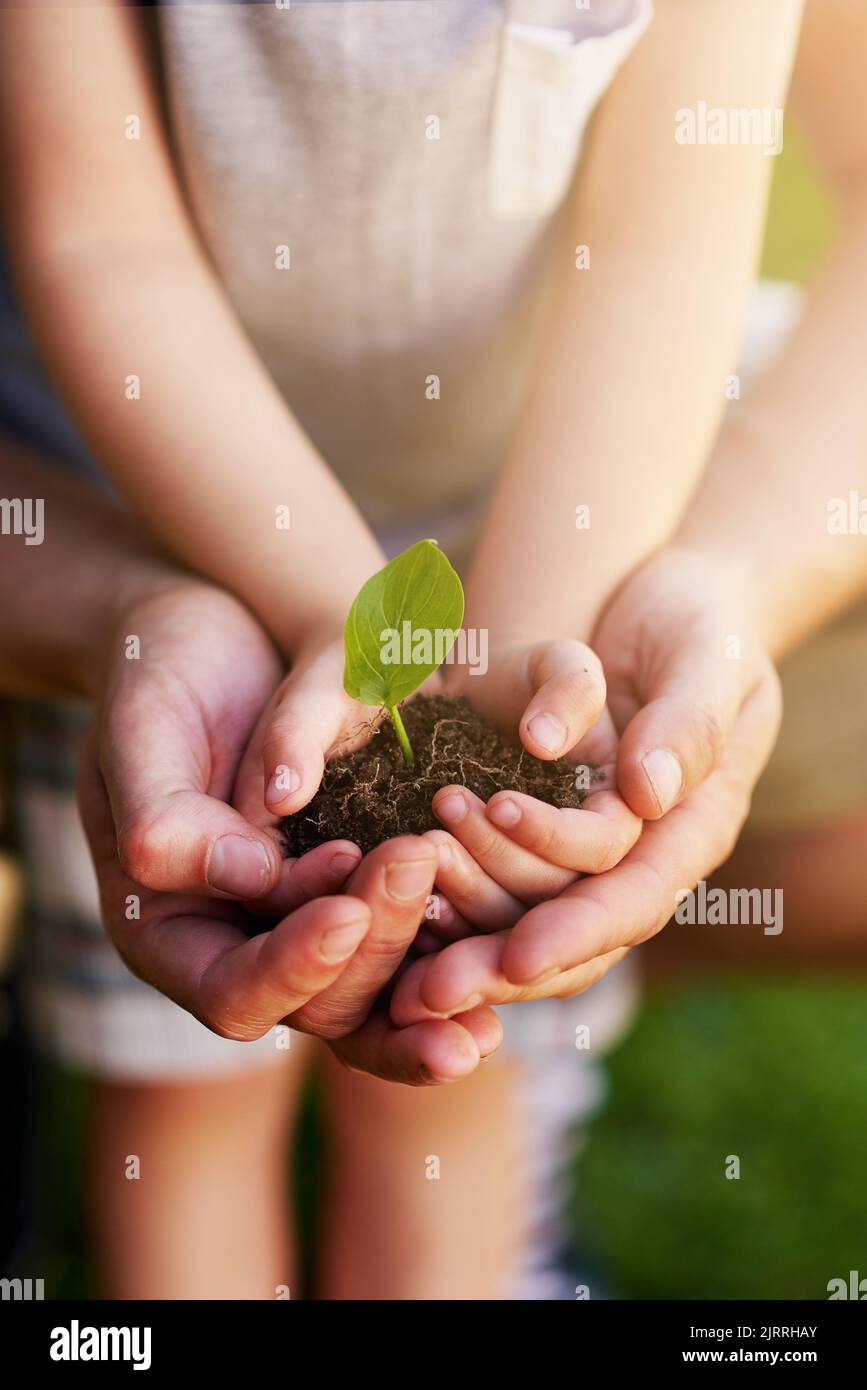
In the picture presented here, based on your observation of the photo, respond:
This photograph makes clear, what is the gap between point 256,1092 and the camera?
0.94m

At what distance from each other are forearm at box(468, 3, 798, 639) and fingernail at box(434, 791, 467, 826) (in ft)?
0.65

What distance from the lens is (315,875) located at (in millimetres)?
488

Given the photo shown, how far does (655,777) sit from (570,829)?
2.1 inches

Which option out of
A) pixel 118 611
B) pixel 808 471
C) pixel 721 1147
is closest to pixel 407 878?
pixel 118 611

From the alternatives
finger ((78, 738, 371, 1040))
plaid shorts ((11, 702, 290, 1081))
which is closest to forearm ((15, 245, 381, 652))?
finger ((78, 738, 371, 1040))

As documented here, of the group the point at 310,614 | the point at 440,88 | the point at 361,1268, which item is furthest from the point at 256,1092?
the point at 440,88

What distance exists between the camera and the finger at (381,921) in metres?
0.43

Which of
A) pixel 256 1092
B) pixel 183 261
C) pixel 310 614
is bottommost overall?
pixel 256 1092

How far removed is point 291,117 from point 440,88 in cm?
10

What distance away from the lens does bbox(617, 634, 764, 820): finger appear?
1.73 feet

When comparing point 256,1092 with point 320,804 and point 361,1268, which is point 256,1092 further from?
point 320,804

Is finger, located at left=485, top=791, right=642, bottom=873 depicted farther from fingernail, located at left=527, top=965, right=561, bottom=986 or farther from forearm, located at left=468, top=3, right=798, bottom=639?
forearm, located at left=468, top=3, right=798, bottom=639

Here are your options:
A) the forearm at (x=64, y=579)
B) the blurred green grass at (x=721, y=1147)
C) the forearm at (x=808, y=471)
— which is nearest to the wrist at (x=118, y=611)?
the forearm at (x=64, y=579)

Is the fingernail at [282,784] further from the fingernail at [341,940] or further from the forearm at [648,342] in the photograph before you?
the forearm at [648,342]
